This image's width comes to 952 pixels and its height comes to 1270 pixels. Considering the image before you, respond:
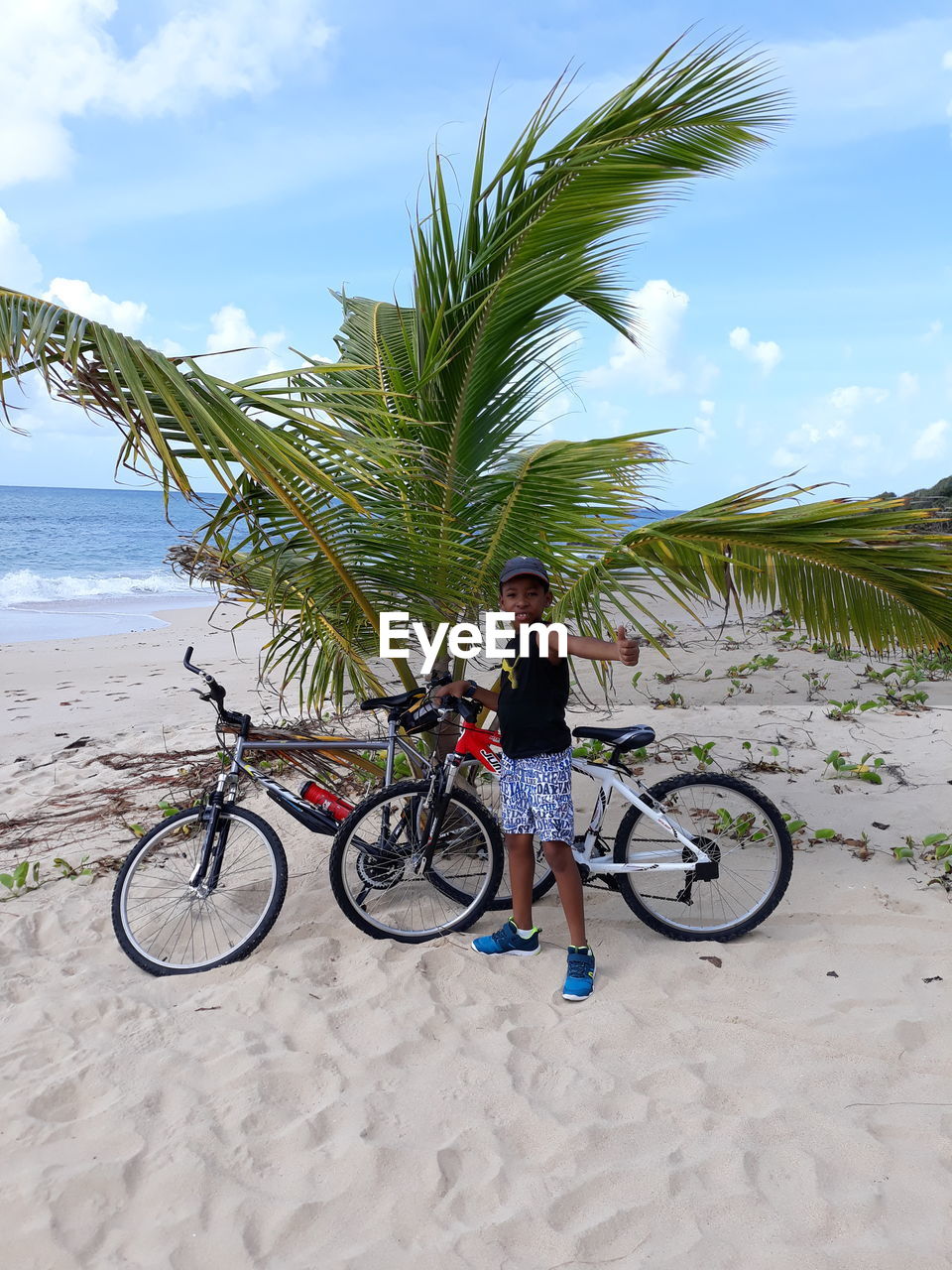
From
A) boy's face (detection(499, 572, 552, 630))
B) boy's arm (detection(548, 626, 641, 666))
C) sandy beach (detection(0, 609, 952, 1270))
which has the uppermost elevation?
boy's face (detection(499, 572, 552, 630))

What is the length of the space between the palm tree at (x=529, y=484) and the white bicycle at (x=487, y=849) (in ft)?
2.44

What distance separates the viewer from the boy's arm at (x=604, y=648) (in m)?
3.30

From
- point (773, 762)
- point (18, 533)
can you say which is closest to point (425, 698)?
point (773, 762)

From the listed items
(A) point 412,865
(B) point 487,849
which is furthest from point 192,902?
(B) point 487,849

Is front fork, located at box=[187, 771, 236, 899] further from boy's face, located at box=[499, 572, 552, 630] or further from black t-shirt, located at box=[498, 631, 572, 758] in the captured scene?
boy's face, located at box=[499, 572, 552, 630]

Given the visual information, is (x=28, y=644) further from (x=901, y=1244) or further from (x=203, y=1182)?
(x=901, y=1244)

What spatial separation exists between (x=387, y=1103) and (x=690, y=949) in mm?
1506

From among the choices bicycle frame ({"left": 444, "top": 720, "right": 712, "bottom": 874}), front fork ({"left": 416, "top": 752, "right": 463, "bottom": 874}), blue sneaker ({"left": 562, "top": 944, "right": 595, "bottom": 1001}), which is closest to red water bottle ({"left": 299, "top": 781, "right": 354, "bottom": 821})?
front fork ({"left": 416, "top": 752, "right": 463, "bottom": 874})

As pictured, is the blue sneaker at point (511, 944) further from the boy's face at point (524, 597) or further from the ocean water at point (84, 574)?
the ocean water at point (84, 574)

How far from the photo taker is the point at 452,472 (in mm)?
4477

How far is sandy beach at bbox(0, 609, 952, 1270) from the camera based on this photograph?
239 centimetres

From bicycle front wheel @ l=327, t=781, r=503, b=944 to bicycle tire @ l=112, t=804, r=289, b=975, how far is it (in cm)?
31

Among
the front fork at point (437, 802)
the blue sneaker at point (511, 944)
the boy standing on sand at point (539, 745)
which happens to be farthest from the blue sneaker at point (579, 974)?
the front fork at point (437, 802)

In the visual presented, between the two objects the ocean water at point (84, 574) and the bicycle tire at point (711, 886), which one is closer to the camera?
the bicycle tire at point (711, 886)
